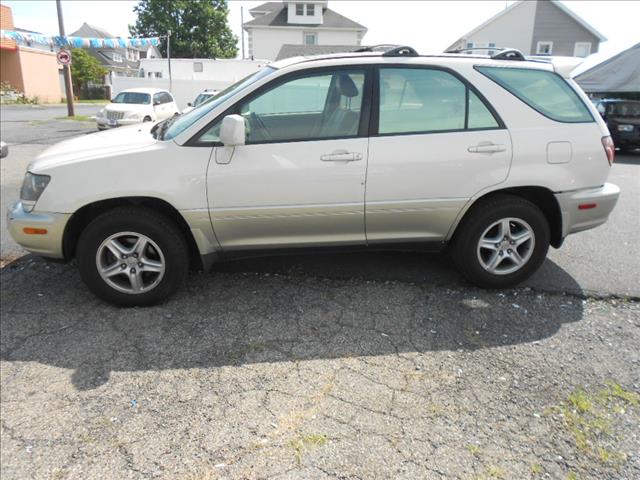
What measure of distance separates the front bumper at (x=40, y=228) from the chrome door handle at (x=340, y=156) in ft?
6.21

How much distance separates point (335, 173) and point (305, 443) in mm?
1887

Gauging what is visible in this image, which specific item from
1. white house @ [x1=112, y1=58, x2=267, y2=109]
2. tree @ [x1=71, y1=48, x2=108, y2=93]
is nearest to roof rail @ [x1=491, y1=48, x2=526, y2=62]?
white house @ [x1=112, y1=58, x2=267, y2=109]

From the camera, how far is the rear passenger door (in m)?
3.63

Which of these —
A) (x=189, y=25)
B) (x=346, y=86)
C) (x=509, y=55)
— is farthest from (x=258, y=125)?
(x=189, y=25)

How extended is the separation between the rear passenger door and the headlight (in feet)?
7.70

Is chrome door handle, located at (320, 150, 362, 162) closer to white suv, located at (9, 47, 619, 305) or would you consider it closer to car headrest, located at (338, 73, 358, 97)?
white suv, located at (9, 47, 619, 305)

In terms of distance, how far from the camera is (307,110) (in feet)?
12.3

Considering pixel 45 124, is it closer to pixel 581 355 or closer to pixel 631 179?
pixel 631 179

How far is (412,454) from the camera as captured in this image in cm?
238

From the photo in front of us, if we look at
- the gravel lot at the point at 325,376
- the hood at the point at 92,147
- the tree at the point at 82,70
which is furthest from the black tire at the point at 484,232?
the tree at the point at 82,70

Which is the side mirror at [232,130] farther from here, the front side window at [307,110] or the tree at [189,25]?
the tree at [189,25]

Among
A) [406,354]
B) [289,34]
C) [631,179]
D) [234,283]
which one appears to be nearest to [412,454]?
[406,354]

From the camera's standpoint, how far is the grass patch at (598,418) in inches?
94.6

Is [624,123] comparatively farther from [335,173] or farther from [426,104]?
[335,173]
